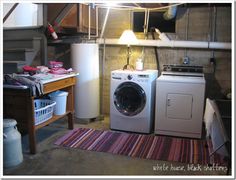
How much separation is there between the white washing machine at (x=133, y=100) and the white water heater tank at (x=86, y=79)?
41 centimetres

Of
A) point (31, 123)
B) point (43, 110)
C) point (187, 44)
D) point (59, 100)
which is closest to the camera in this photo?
point (31, 123)

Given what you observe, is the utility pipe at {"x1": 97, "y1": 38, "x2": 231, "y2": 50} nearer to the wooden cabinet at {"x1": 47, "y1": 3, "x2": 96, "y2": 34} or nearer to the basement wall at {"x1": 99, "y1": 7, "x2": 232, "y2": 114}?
the basement wall at {"x1": 99, "y1": 7, "x2": 232, "y2": 114}

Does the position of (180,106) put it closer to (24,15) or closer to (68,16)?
(68,16)

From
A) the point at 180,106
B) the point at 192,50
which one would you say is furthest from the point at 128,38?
the point at 180,106

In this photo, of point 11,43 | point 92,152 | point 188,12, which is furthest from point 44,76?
point 188,12

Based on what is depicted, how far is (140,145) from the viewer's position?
3.17 m

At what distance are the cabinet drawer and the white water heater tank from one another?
27 centimetres

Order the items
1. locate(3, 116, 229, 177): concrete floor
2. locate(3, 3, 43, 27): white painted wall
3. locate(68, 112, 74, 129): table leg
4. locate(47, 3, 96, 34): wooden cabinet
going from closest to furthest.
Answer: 1. locate(3, 116, 229, 177): concrete floor
2. locate(68, 112, 74, 129): table leg
3. locate(47, 3, 96, 34): wooden cabinet
4. locate(3, 3, 43, 27): white painted wall

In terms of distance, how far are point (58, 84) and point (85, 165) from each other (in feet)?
3.46

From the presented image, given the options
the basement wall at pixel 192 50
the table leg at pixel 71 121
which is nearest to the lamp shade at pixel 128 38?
the basement wall at pixel 192 50

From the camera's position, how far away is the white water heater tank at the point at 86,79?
12.4ft


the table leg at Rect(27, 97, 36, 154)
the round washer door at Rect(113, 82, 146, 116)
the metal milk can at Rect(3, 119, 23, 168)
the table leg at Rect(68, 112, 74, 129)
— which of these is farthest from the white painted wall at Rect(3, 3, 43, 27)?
the metal milk can at Rect(3, 119, 23, 168)

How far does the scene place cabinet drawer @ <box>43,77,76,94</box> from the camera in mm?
2924

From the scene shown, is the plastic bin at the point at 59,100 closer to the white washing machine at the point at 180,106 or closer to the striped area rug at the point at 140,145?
the striped area rug at the point at 140,145
